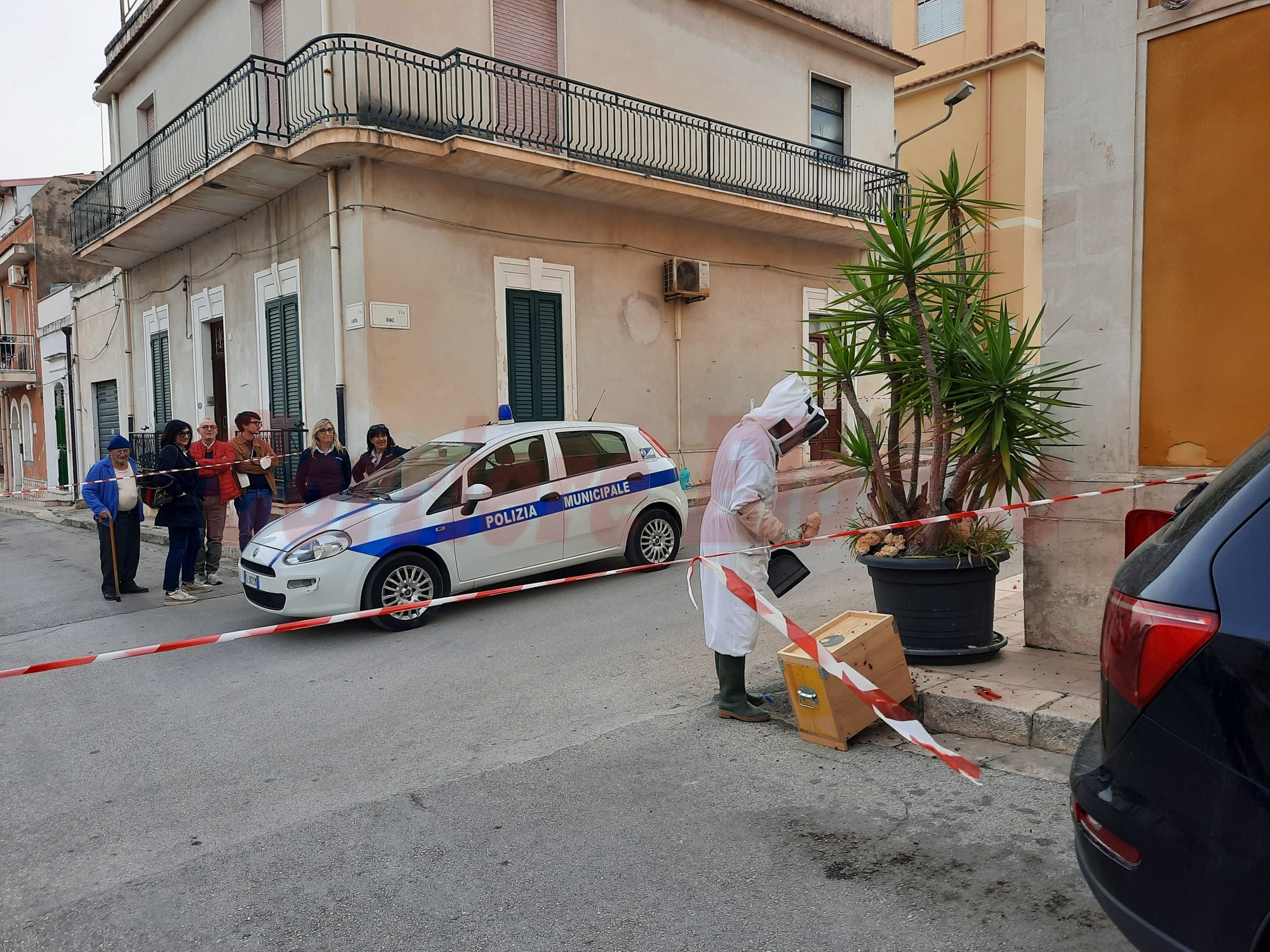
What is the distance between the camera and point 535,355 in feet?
45.4

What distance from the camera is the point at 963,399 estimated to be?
5.32 metres

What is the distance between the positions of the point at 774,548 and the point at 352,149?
9144mm

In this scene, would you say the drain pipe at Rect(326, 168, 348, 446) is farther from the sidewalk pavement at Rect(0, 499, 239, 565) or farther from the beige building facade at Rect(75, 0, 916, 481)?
the sidewalk pavement at Rect(0, 499, 239, 565)

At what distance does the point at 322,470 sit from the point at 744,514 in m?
6.06

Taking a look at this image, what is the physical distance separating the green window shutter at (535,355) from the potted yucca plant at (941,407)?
26.9 feet

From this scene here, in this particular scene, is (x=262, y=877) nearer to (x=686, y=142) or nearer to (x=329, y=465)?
(x=329, y=465)

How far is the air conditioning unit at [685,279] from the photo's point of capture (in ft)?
49.6

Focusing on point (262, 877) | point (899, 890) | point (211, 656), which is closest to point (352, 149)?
point (211, 656)

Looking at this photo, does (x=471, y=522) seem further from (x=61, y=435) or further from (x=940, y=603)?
(x=61, y=435)

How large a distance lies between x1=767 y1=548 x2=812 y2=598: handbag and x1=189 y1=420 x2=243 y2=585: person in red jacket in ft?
21.2

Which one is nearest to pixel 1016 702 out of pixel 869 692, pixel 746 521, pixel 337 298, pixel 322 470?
pixel 869 692

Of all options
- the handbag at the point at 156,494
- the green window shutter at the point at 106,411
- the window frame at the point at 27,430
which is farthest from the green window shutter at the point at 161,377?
the window frame at the point at 27,430

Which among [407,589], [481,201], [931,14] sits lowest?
[407,589]

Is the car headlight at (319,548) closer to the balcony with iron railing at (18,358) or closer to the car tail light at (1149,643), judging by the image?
the car tail light at (1149,643)
